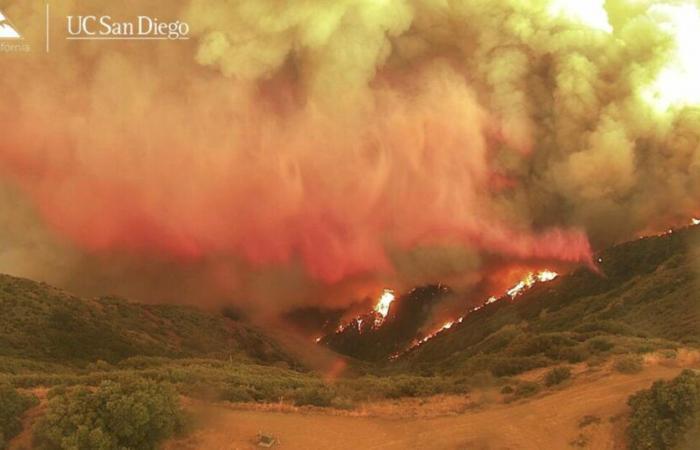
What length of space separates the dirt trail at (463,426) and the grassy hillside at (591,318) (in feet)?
16.7

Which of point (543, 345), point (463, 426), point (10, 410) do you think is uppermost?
point (543, 345)

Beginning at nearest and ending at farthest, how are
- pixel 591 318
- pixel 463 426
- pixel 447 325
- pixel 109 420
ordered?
pixel 109 420, pixel 463 426, pixel 591 318, pixel 447 325

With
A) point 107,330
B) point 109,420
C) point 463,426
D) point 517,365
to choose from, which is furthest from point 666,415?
point 107,330

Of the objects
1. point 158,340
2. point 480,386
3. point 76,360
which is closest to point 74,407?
point 480,386

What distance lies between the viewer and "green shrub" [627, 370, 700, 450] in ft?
54.4

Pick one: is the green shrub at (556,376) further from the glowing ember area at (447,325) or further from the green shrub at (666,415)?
the glowing ember area at (447,325)

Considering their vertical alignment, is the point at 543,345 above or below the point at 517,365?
above

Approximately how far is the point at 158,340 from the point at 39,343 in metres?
10.2

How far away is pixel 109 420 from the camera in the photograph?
16.6 metres

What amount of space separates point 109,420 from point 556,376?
1427 centimetres

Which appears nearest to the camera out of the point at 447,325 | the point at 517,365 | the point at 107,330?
the point at 517,365

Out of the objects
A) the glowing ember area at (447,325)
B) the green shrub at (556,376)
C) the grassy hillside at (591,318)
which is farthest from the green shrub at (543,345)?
the glowing ember area at (447,325)

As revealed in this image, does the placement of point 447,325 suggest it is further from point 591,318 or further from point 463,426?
point 463,426

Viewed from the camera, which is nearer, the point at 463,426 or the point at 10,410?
the point at 10,410
